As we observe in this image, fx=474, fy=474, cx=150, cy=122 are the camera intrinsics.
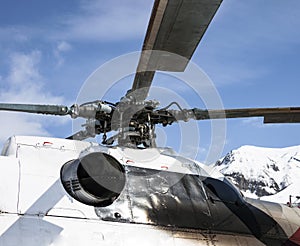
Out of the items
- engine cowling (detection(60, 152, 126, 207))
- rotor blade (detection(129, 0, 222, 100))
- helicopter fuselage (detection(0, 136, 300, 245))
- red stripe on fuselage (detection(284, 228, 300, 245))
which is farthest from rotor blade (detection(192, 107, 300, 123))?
engine cowling (detection(60, 152, 126, 207))

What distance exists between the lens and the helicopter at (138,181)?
7.57m

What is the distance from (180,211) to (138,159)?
131 centimetres

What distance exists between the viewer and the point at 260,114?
10.0m

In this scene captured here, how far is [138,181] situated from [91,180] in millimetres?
1128

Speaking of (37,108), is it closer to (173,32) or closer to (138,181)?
(138,181)

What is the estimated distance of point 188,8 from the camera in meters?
7.06

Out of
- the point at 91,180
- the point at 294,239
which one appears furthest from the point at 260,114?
the point at 91,180

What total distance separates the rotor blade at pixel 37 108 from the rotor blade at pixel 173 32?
1.61m

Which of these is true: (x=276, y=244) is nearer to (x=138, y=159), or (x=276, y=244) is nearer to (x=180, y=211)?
(x=180, y=211)

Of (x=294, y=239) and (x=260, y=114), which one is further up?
(x=260, y=114)

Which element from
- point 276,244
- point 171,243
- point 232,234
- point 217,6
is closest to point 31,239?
point 171,243

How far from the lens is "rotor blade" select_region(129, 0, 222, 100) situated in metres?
7.02

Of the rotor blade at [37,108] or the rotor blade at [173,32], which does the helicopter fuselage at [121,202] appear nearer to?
the rotor blade at [37,108]

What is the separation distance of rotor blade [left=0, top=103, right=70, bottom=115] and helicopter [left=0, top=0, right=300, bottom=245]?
0.02 meters
